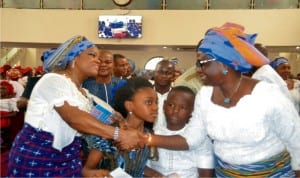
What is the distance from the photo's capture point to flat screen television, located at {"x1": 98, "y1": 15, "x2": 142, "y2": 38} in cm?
947

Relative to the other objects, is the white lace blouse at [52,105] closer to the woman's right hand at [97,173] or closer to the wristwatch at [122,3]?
the woman's right hand at [97,173]

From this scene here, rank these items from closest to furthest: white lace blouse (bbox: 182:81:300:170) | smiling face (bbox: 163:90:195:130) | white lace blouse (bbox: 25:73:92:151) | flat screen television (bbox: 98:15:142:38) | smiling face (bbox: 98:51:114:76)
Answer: white lace blouse (bbox: 182:81:300:170)
white lace blouse (bbox: 25:73:92:151)
smiling face (bbox: 163:90:195:130)
smiling face (bbox: 98:51:114:76)
flat screen television (bbox: 98:15:142:38)

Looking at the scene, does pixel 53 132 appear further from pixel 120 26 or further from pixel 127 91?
pixel 120 26

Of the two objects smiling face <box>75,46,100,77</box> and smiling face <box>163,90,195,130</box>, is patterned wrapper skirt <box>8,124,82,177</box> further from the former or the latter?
smiling face <box>163,90,195,130</box>

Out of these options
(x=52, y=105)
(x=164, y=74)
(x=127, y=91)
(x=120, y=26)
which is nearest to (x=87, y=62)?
(x=127, y=91)

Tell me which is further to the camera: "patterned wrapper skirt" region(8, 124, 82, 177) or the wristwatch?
the wristwatch

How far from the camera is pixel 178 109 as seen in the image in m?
2.26

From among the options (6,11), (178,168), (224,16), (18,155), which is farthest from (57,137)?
(6,11)

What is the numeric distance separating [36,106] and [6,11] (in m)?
8.74

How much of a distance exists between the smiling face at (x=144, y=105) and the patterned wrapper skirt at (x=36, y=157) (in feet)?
1.33

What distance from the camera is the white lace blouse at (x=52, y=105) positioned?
1.92 meters

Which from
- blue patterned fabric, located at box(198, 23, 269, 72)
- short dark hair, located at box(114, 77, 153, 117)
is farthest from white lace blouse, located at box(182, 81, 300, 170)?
short dark hair, located at box(114, 77, 153, 117)

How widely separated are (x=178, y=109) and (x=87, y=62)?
566 mm

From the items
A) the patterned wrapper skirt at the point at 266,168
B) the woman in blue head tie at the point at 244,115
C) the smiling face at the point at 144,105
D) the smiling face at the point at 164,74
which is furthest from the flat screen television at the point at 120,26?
the patterned wrapper skirt at the point at 266,168
